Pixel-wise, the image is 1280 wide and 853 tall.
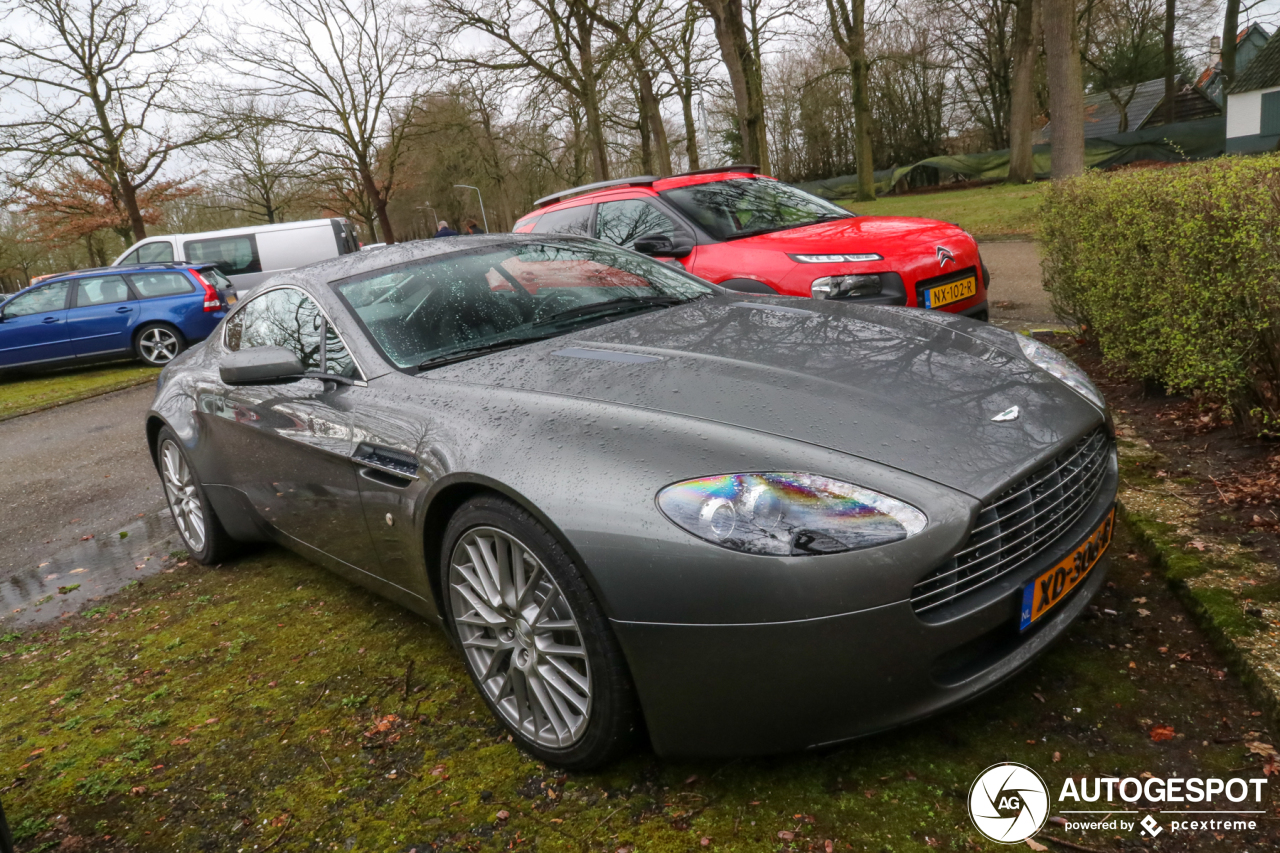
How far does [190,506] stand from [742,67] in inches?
556

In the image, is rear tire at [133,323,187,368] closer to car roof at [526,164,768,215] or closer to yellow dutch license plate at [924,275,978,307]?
car roof at [526,164,768,215]

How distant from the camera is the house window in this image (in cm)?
3119

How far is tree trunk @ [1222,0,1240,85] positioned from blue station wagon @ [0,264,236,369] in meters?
32.3

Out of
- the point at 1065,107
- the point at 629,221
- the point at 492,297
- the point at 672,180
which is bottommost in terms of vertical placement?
the point at 492,297

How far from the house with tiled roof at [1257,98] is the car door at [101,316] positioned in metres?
34.6

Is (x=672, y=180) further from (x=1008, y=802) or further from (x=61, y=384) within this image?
(x=61, y=384)

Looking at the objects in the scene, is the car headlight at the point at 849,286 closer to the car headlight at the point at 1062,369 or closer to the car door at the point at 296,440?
the car headlight at the point at 1062,369

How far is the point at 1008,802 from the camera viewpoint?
1944 millimetres

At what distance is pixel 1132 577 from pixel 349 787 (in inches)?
101

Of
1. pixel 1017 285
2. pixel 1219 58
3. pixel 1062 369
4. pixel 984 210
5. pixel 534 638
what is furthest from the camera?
pixel 1219 58

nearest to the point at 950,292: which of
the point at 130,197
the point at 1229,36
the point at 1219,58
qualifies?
the point at 130,197

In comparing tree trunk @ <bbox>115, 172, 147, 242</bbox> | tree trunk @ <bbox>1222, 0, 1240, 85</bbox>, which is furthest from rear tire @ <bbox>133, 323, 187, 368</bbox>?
tree trunk @ <bbox>1222, 0, 1240, 85</bbox>

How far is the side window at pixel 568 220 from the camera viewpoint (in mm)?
6891

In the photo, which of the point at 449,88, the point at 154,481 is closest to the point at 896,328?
the point at 154,481
